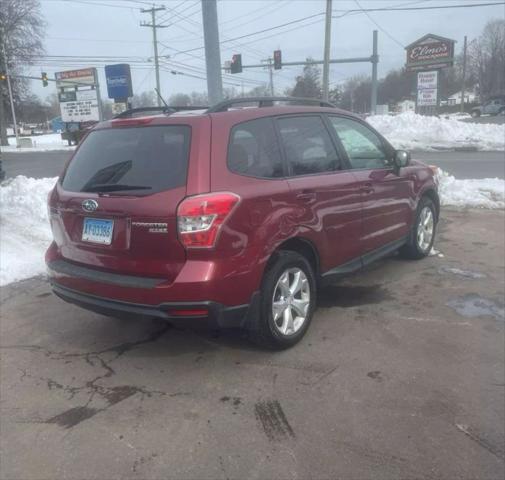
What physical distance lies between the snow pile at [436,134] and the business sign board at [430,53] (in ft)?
21.9

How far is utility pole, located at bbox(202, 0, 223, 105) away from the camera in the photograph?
9.05 meters

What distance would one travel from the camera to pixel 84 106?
132 ft

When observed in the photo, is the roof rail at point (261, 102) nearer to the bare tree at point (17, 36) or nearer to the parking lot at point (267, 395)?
the parking lot at point (267, 395)

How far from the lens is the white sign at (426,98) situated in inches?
1236

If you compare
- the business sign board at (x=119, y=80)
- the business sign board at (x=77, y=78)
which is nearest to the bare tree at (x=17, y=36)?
the business sign board at (x=77, y=78)

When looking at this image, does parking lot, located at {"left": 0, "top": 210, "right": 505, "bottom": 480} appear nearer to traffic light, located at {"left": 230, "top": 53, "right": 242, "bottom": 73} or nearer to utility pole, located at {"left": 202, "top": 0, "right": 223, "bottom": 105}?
→ utility pole, located at {"left": 202, "top": 0, "right": 223, "bottom": 105}

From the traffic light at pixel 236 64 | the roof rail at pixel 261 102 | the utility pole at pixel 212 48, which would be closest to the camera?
the roof rail at pixel 261 102

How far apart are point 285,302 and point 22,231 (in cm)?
479

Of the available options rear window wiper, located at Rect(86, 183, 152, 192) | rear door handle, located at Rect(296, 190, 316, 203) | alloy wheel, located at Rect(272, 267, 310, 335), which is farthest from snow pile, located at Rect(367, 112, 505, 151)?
rear window wiper, located at Rect(86, 183, 152, 192)

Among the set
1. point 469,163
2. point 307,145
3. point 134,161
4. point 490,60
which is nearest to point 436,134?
point 469,163

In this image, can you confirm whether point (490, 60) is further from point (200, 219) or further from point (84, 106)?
point (200, 219)

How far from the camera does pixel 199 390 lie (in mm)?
3438

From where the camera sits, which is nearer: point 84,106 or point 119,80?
point 119,80

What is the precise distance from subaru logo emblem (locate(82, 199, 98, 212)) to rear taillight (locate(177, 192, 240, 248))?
72 centimetres
